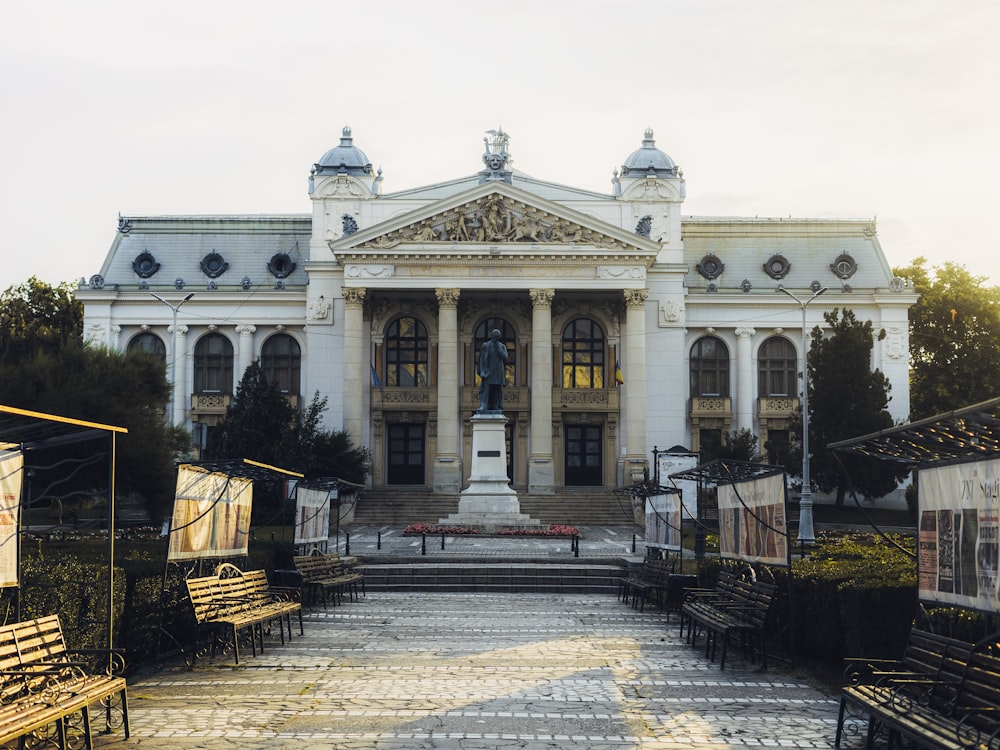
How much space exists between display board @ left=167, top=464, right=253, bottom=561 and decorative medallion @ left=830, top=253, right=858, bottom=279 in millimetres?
52376

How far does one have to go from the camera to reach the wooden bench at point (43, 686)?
10.0 meters

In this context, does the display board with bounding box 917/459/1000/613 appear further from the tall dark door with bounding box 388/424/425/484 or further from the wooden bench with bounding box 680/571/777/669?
the tall dark door with bounding box 388/424/425/484

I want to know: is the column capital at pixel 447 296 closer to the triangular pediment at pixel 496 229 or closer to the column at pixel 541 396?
the triangular pediment at pixel 496 229

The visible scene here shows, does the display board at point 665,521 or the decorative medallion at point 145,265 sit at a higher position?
the decorative medallion at point 145,265

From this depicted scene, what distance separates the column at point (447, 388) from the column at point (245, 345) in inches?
485

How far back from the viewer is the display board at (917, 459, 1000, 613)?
11016mm

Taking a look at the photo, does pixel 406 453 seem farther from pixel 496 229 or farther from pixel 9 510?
pixel 9 510

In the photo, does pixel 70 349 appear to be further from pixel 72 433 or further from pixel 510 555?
pixel 72 433

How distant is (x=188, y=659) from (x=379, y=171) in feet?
173

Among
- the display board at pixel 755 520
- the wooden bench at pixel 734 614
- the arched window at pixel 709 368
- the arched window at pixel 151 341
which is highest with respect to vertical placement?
the arched window at pixel 151 341

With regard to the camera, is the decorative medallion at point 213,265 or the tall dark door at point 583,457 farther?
the decorative medallion at point 213,265

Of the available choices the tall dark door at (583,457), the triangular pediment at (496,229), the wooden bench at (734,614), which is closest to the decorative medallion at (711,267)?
the triangular pediment at (496,229)

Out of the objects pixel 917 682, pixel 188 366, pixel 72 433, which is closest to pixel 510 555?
pixel 72 433

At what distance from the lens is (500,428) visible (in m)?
43.9
